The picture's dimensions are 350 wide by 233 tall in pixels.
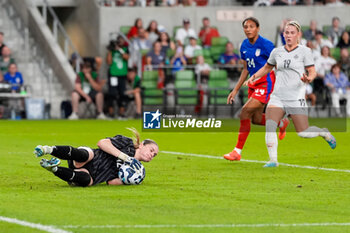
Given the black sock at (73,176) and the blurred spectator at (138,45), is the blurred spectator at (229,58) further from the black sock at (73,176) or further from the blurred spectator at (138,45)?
the black sock at (73,176)

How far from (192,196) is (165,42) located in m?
20.7

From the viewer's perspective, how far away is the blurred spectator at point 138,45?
30670 mm

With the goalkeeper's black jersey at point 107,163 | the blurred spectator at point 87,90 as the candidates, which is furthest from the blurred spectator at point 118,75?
the goalkeeper's black jersey at point 107,163

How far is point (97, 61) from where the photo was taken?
30.2m

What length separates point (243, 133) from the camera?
1437 centimetres

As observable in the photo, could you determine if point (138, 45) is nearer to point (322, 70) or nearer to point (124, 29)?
point (124, 29)

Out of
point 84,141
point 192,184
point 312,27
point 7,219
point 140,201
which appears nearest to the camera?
point 7,219

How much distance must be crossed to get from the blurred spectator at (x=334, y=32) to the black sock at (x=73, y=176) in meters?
23.0

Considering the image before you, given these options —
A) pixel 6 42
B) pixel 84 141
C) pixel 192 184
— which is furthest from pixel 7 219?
pixel 6 42

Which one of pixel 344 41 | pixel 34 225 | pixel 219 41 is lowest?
pixel 34 225

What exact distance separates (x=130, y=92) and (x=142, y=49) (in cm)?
168

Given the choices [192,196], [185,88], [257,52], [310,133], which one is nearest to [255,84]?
[257,52]

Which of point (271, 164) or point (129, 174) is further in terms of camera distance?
point (271, 164)

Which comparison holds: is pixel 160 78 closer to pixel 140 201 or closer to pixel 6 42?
pixel 6 42
